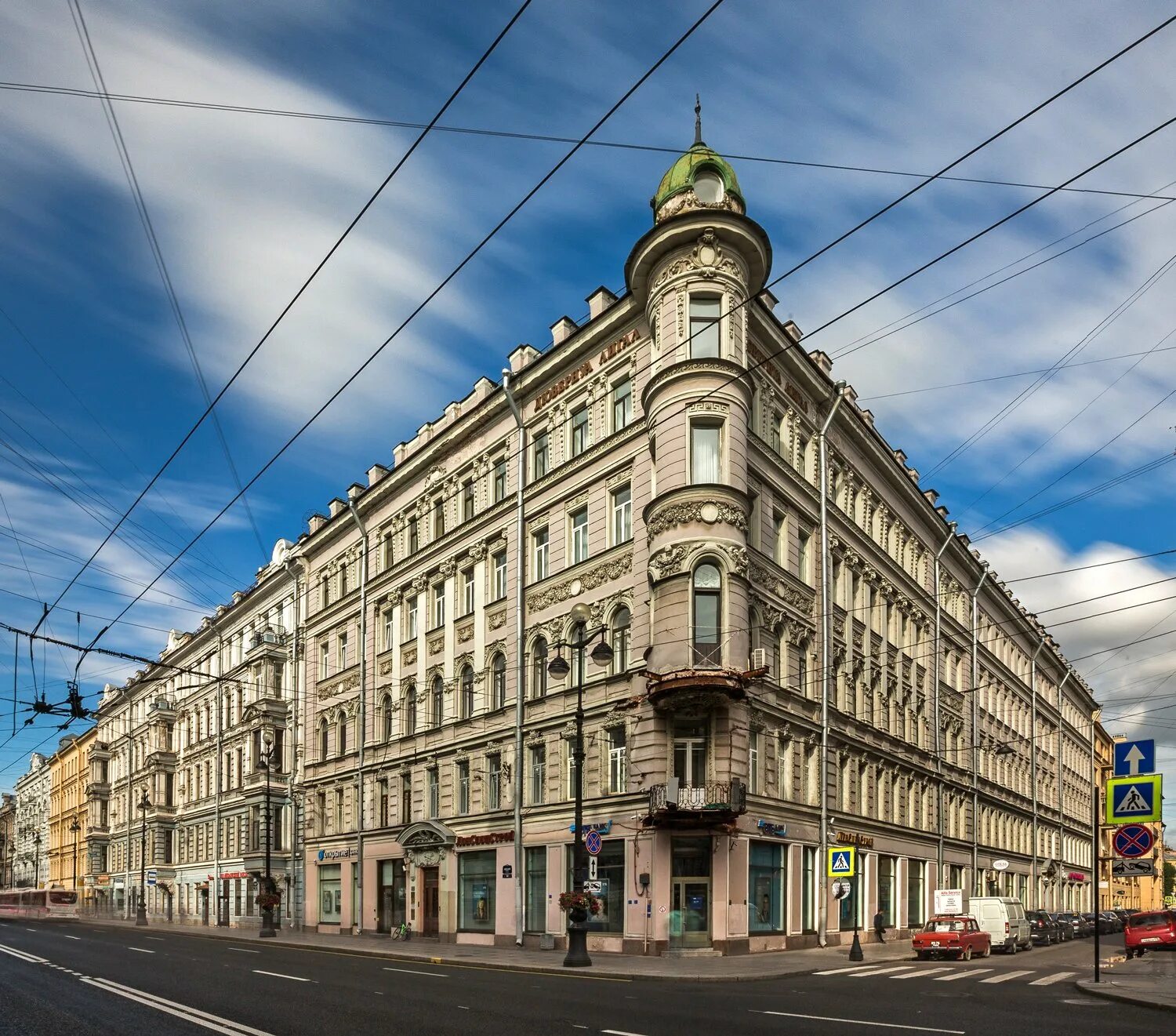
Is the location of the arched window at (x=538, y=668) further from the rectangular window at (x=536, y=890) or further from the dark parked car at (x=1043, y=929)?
the dark parked car at (x=1043, y=929)

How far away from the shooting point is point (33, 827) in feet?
466

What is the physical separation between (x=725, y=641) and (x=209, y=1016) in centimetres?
1875

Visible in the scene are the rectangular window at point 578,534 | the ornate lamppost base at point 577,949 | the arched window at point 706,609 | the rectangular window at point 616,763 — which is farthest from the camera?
the rectangular window at point 578,534

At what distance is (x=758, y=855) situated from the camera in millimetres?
32344

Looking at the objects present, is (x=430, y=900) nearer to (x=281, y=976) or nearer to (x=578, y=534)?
(x=578, y=534)

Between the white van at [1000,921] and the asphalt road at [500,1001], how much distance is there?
10766 mm

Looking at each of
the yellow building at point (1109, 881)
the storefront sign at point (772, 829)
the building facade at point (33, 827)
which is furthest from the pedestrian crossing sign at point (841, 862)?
the building facade at point (33, 827)

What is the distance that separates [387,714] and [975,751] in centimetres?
2939

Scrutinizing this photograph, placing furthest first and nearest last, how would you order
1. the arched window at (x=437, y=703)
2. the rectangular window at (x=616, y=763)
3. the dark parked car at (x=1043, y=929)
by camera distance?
the dark parked car at (x=1043, y=929) → the arched window at (x=437, y=703) → the rectangular window at (x=616, y=763)

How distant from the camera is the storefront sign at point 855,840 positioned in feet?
126

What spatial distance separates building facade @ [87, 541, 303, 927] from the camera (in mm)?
58812

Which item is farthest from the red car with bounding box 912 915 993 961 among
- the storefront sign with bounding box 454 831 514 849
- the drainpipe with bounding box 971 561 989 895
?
the drainpipe with bounding box 971 561 989 895

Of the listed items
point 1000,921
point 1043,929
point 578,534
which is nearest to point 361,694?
point 578,534

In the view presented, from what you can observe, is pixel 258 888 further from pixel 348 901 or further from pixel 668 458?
pixel 668 458
